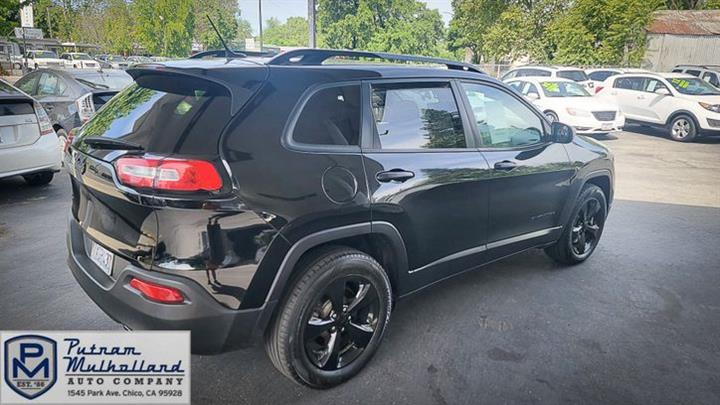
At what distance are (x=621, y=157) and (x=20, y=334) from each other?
1097 centimetres

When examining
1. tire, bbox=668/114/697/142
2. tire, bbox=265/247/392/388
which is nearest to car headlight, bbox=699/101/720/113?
tire, bbox=668/114/697/142

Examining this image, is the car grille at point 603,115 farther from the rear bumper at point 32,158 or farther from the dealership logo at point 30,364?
the dealership logo at point 30,364

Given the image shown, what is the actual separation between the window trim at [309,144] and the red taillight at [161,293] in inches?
33.0

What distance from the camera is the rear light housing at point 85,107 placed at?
7906mm

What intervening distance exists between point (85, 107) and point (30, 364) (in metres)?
6.39

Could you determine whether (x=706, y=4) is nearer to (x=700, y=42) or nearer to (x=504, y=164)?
(x=700, y=42)

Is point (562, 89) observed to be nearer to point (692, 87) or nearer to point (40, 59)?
point (692, 87)

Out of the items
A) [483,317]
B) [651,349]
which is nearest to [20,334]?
[483,317]

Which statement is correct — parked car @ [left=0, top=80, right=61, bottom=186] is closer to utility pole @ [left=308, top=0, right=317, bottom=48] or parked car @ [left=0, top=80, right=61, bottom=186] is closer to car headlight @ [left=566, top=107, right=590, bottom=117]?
utility pole @ [left=308, top=0, right=317, bottom=48]

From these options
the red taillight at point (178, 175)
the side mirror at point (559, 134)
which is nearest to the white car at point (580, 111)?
the side mirror at point (559, 134)

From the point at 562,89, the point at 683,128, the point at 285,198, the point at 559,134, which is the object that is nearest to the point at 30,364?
the point at 285,198

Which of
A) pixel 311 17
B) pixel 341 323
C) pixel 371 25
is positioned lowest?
pixel 341 323

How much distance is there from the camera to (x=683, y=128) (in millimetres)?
13234

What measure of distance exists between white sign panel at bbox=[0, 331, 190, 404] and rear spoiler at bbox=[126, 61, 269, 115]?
1192mm
